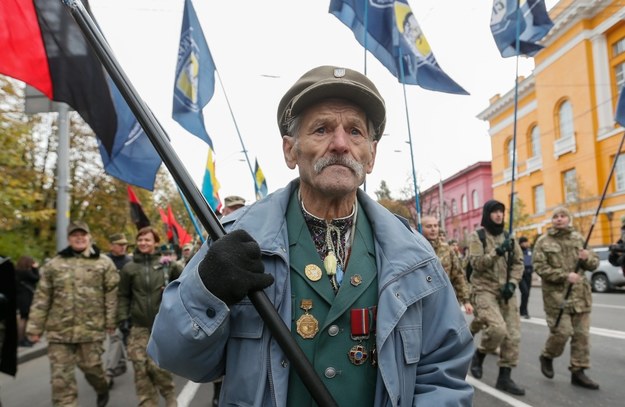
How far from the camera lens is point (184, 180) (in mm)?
1885

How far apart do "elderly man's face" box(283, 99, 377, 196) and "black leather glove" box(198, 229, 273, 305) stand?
49 centimetres

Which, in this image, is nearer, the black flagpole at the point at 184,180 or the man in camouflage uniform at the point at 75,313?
the black flagpole at the point at 184,180

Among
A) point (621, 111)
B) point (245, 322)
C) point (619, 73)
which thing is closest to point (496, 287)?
point (621, 111)

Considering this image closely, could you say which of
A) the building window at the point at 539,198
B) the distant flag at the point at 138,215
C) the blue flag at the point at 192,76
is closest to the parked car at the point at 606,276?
the distant flag at the point at 138,215

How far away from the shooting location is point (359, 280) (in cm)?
201

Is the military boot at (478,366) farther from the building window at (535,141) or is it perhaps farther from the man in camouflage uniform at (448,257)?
the building window at (535,141)

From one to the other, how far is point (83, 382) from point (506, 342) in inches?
236

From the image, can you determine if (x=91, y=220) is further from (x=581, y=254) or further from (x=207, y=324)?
(x=207, y=324)

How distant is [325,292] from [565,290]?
17.7 feet

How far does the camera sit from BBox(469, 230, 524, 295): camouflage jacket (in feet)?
21.3

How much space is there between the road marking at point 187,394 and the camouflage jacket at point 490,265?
385 cm

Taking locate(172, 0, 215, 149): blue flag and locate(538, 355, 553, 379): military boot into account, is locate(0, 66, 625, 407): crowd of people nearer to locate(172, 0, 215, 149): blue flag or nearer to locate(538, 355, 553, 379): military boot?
locate(172, 0, 215, 149): blue flag

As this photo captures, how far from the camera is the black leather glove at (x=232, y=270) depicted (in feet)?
5.62

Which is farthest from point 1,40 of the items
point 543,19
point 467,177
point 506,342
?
point 467,177
